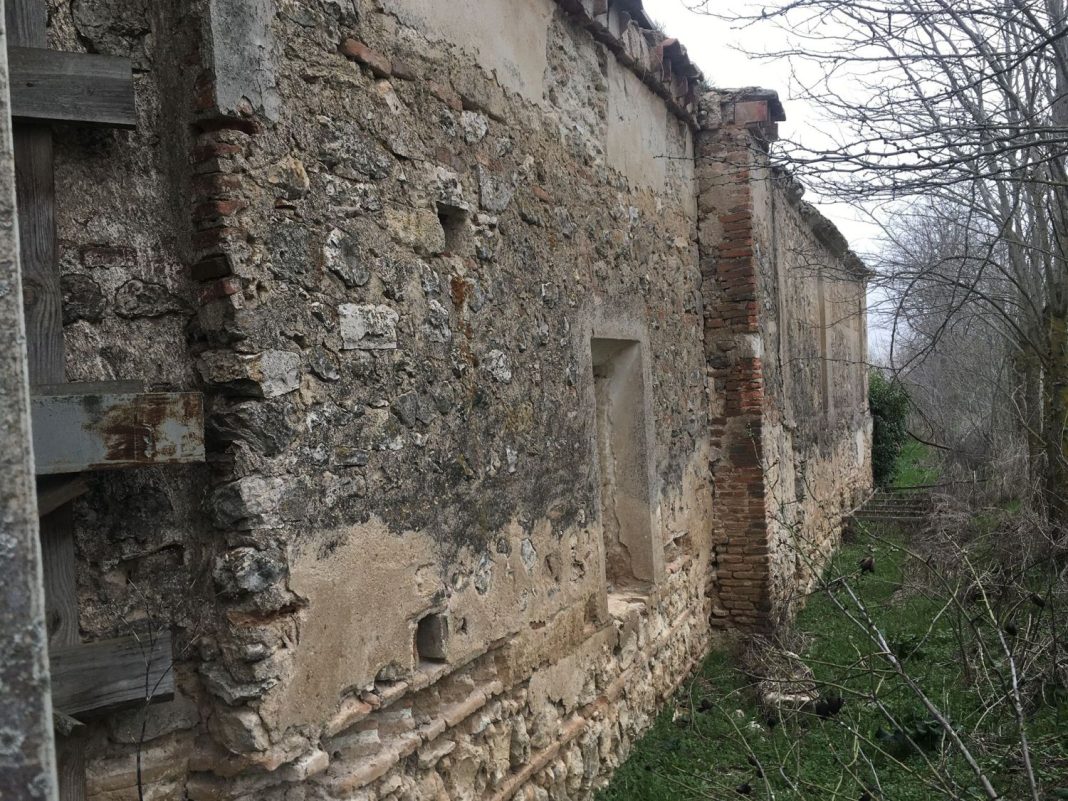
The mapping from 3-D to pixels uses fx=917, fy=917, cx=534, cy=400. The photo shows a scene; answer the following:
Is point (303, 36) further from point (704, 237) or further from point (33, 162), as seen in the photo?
point (704, 237)

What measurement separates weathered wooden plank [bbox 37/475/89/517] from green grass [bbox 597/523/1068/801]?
238cm

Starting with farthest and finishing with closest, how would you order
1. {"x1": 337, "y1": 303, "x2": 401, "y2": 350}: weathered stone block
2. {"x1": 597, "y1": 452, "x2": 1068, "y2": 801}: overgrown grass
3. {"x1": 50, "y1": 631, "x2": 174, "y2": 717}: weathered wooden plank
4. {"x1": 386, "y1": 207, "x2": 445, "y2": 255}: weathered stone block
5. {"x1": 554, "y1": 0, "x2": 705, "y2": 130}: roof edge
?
{"x1": 554, "y1": 0, "x2": 705, "y2": 130}: roof edge → {"x1": 597, "y1": 452, "x2": 1068, "y2": 801}: overgrown grass → {"x1": 386, "y1": 207, "x2": 445, "y2": 255}: weathered stone block → {"x1": 337, "y1": 303, "x2": 401, "y2": 350}: weathered stone block → {"x1": 50, "y1": 631, "x2": 174, "y2": 717}: weathered wooden plank

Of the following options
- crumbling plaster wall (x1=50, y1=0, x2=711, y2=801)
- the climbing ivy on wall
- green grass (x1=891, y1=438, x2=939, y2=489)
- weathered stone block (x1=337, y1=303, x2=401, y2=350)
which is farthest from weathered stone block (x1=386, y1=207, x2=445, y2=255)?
the climbing ivy on wall

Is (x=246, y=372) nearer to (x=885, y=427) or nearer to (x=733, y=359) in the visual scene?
(x=733, y=359)

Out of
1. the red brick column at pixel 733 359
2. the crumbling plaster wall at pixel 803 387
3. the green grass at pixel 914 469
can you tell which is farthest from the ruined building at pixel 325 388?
the green grass at pixel 914 469

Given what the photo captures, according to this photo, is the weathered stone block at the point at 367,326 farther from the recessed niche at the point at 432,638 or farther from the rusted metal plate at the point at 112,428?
the recessed niche at the point at 432,638

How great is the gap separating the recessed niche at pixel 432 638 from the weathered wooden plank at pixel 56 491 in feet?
4.69

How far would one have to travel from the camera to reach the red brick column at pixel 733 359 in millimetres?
6840

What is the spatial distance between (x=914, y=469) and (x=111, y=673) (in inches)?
725

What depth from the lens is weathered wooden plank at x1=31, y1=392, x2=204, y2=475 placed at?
207 centimetres

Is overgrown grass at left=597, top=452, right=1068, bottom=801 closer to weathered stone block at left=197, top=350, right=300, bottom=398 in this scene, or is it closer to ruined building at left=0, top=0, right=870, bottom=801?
ruined building at left=0, top=0, right=870, bottom=801

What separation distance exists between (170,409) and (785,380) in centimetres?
681

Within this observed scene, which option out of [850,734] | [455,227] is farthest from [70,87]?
[850,734]

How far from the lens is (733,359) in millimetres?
6879
